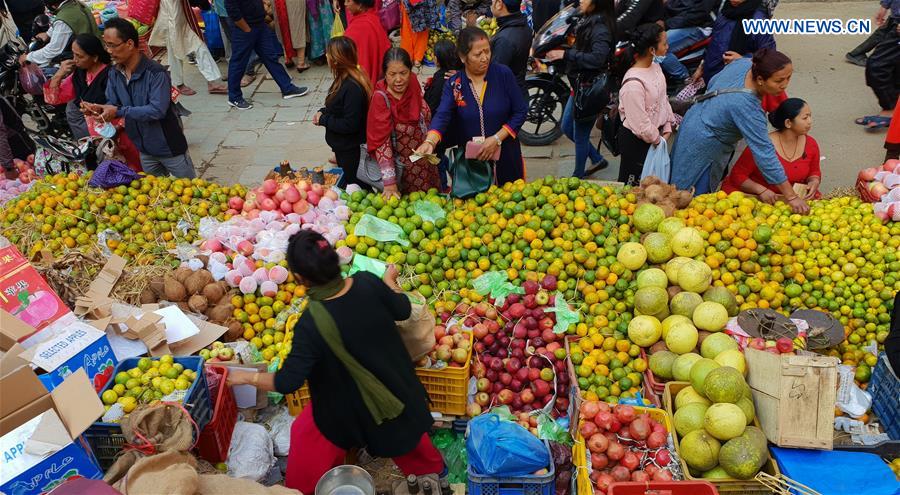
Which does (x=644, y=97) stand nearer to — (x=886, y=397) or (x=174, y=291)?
(x=886, y=397)

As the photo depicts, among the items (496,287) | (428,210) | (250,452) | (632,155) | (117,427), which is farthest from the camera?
(632,155)

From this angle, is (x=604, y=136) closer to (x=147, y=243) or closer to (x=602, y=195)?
(x=602, y=195)

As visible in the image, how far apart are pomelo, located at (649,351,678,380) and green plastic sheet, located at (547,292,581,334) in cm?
51

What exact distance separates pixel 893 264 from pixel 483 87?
2937 mm

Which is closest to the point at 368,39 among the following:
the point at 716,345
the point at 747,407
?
the point at 716,345

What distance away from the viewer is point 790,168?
187 inches

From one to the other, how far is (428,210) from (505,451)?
2.06 meters

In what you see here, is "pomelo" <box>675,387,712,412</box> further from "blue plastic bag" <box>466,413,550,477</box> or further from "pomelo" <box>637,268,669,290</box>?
"blue plastic bag" <box>466,413,550,477</box>

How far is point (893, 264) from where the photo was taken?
3971mm

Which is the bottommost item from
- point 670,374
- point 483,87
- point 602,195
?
point 670,374

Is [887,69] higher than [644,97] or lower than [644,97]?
lower

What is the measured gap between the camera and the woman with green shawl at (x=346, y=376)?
8.59 feet

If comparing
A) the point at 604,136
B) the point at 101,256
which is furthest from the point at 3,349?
the point at 604,136

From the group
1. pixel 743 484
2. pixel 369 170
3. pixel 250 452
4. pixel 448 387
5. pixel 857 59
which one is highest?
pixel 857 59
